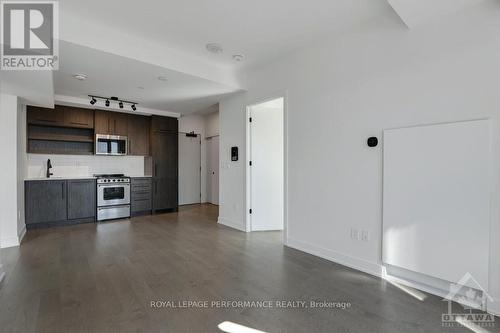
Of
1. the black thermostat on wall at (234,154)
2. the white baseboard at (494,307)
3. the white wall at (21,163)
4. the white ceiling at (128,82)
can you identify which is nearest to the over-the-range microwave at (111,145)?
the white ceiling at (128,82)

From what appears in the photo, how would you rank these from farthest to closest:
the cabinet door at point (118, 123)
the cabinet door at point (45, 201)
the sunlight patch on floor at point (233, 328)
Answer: the cabinet door at point (118, 123) → the cabinet door at point (45, 201) → the sunlight patch on floor at point (233, 328)

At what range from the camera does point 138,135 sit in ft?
19.4

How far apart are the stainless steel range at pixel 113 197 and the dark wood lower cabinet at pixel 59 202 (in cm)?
12

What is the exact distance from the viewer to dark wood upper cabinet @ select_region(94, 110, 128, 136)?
536cm

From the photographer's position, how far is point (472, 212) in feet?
6.70

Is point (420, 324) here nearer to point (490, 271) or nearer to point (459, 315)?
point (459, 315)

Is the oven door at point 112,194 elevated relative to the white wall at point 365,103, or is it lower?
lower

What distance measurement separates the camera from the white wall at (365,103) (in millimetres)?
2033

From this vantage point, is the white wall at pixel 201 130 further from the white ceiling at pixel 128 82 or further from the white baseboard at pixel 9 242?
the white baseboard at pixel 9 242

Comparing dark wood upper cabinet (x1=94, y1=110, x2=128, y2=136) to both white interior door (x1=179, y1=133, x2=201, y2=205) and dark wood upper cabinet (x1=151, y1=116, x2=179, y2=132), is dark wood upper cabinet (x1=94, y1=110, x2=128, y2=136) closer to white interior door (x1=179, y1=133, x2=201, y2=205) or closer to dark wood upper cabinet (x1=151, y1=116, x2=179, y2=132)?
dark wood upper cabinet (x1=151, y1=116, x2=179, y2=132)

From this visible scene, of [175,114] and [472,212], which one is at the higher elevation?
[175,114]

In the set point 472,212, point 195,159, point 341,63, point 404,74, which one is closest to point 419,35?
point 404,74

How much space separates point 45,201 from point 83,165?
1121 millimetres

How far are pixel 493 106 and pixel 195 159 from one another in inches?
260
